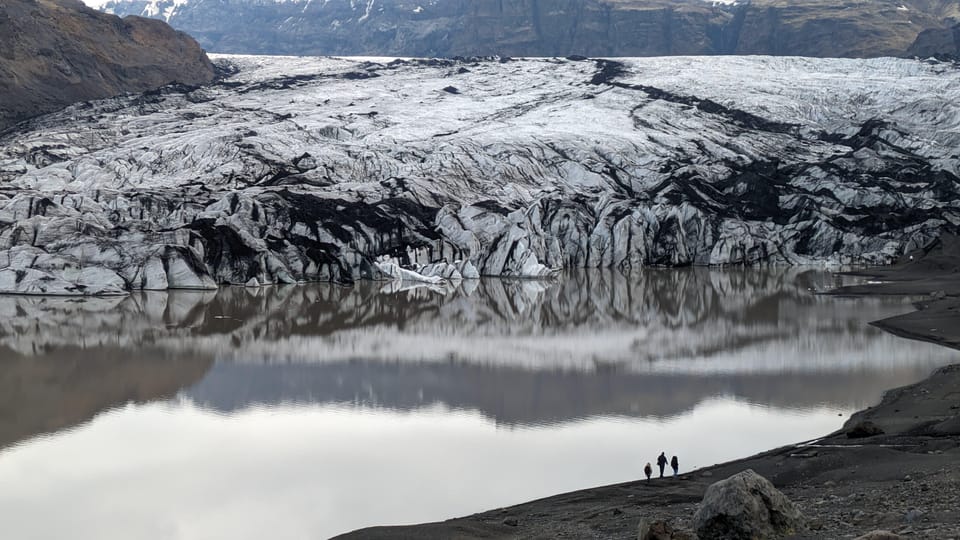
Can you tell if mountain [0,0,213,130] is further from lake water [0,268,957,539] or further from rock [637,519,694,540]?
rock [637,519,694,540]

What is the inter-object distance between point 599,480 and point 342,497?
289 cm

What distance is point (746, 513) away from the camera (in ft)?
21.7

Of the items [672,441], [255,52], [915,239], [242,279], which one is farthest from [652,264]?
[255,52]

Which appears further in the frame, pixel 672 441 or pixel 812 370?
pixel 812 370

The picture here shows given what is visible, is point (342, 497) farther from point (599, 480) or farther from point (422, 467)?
point (599, 480)

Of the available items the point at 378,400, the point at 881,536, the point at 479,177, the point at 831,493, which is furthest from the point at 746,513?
the point at 479,177

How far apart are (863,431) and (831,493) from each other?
3253 millimetres

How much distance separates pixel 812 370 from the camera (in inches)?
678

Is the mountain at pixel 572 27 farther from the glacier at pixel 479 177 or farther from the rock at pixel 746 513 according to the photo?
the rock at pixel 746 513

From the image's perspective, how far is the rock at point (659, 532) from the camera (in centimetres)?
662

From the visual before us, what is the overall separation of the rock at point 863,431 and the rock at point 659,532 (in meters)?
5.56

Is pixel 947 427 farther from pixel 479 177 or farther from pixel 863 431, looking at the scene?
pixel 479 177

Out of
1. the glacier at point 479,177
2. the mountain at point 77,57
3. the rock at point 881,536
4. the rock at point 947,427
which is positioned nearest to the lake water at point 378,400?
the rock at point 947,427

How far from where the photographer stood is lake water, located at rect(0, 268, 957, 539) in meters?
10.0
